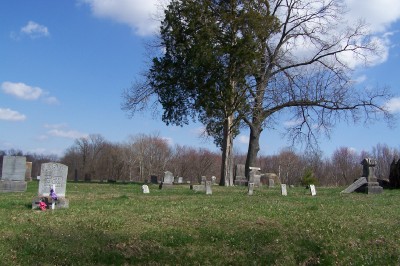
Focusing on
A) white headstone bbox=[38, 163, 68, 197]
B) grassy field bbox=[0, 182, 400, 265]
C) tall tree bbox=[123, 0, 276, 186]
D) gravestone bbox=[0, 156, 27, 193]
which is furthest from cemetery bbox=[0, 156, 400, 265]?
tall tree bbox=[123, 0, 276, 186]

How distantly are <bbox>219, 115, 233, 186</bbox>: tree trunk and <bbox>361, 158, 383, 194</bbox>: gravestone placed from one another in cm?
995

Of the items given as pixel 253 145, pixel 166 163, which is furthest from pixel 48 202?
pixel 166 163

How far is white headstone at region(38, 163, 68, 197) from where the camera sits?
13.0 m

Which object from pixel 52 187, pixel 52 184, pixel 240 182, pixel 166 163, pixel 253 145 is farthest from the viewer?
pixel 166 163

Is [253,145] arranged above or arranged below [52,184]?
above

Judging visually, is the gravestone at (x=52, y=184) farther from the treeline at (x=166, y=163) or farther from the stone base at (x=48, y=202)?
the treeline at (x=166, y=163)

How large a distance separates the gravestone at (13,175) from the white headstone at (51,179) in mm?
→ 9304

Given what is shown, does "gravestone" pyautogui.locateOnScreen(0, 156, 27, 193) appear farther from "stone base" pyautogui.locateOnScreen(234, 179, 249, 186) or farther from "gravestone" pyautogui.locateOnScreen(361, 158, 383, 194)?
"gravestone" pyautogui.locateOnScreen(361, 158, 383, 194)

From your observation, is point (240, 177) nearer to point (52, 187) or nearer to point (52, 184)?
point (52, 184)

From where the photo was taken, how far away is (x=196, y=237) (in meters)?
9.97

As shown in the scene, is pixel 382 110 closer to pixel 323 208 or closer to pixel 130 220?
pixel 323 208

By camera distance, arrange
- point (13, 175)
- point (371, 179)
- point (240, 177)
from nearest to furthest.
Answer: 1. point (371, 179)
2. point (13, 175)
3. point (240, 177)

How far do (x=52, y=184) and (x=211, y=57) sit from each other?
15935 mm

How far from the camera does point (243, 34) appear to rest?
28.4 meters
